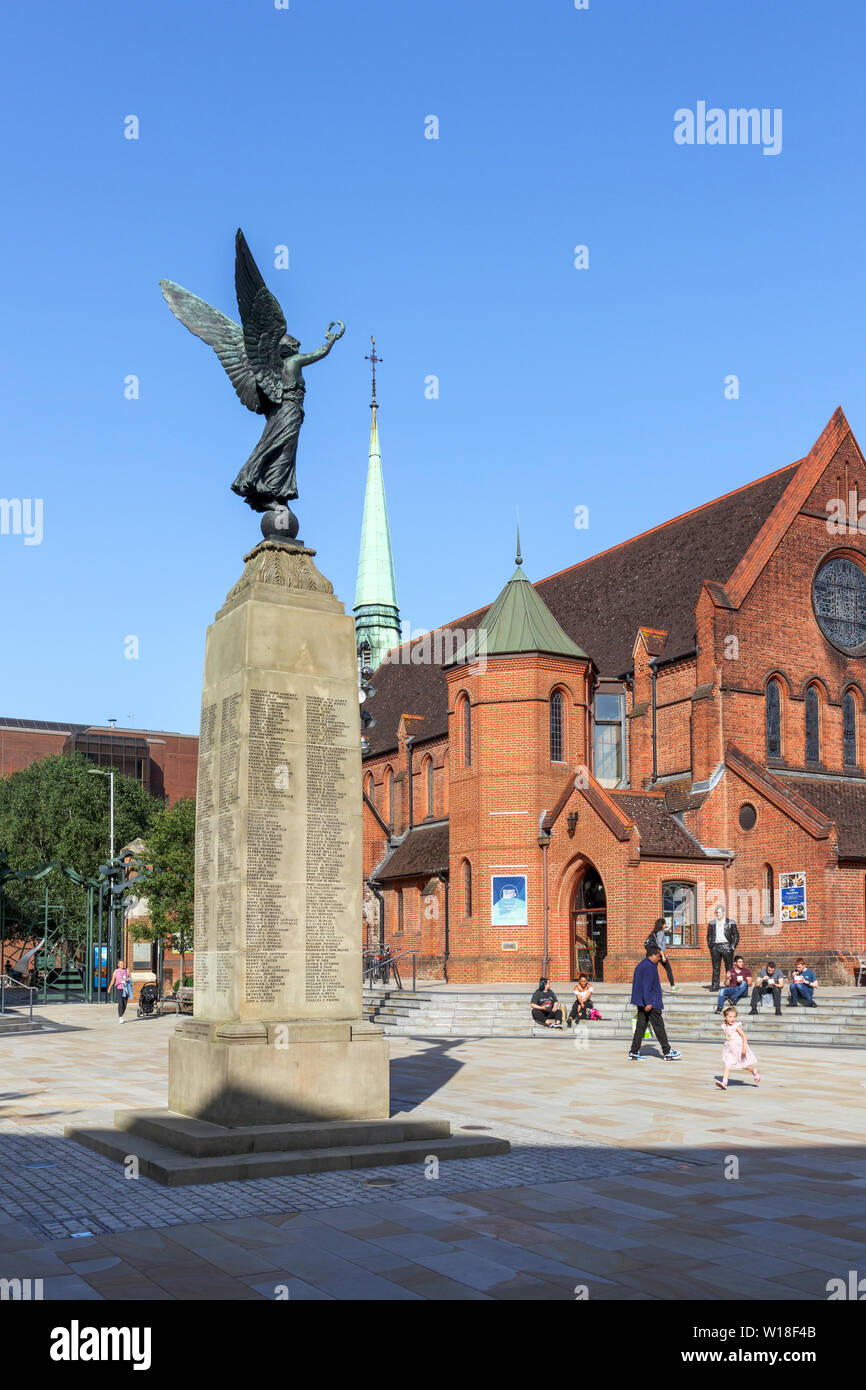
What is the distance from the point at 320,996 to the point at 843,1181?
16.2 feet

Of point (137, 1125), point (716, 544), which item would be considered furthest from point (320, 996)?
point (716, 544)

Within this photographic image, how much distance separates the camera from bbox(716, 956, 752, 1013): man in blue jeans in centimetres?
2462

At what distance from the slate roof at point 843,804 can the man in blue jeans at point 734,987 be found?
709cm

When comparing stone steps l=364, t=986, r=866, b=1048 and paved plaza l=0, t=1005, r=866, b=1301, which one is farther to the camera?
stone steps l=364, t=986, r=866, b=1048

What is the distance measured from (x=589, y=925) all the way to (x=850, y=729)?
1050cm

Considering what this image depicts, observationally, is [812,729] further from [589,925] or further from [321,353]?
[321,353]

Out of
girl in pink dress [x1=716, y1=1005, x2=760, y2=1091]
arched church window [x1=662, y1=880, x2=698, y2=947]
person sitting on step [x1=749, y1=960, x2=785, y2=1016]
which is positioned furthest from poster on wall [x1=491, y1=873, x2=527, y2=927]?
girl in pink dress [x1=716, y1=1005, x2=760, y2=1091]

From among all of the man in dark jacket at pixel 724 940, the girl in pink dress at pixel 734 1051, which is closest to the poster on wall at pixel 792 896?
the man in dark jacket at pixel 724 940

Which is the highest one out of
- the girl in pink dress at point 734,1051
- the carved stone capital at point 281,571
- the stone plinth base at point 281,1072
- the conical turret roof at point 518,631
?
the conical turret roof at point 518,631

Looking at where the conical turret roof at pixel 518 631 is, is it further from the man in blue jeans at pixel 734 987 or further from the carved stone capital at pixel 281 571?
the carved stone capital at pixel 281 571

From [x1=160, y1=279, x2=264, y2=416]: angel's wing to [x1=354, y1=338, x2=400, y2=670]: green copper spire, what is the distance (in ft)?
210

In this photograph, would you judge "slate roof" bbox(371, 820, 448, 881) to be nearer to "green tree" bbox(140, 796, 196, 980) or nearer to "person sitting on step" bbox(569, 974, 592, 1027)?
"green tree" bbox(140, 796, 196, 980)

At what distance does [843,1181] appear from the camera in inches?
395

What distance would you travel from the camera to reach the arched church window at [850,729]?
39875 millimetres
